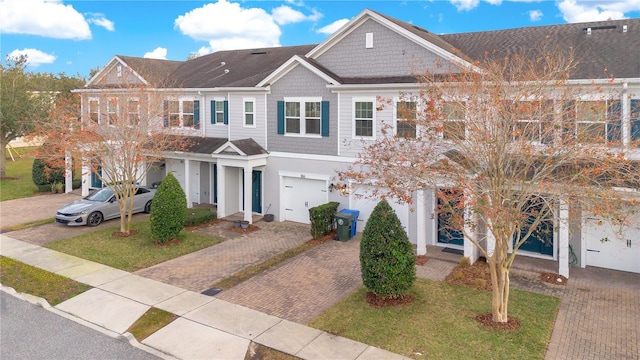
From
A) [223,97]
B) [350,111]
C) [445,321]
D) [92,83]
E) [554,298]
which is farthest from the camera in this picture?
[92,83]

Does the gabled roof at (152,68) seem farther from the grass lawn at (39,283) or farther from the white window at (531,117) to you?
the white window at (531,117)

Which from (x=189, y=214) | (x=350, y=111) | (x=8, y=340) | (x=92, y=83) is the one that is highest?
(x=92, y=83)

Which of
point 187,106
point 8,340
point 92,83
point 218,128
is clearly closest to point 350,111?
point 218,128

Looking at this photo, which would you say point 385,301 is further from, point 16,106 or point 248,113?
point 16,106

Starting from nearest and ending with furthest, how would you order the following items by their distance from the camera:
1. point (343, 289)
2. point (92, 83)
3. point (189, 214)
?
point (343, 289) < point (189, 214) < point (92, 83)

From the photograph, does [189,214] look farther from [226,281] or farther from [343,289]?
[343,289]

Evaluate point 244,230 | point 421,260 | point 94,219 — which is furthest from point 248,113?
point 421,260

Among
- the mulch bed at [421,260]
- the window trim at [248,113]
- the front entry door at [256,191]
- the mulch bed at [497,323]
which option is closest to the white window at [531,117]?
the mulch bed at [497,323]
